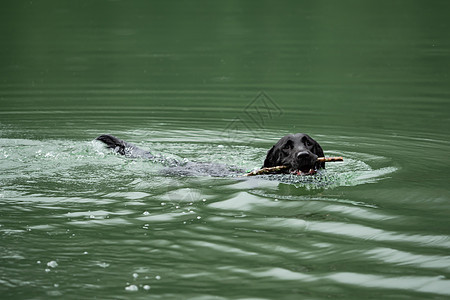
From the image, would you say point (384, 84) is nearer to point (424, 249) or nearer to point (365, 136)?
point (365, 136)

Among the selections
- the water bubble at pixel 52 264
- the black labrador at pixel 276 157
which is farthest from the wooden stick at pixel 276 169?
the water bubble at pixel 52 264

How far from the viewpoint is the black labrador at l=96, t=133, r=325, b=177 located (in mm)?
7059

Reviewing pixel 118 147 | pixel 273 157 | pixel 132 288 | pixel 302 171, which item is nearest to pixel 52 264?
pixel 132 288

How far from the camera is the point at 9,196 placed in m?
6.61

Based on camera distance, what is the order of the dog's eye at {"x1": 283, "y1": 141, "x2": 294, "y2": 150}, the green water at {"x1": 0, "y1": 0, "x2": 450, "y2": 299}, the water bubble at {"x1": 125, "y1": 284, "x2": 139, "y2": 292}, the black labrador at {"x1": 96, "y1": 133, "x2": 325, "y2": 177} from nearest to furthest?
1. the water bubble at {"x1": 125, "y1": 284, "x2": 139, "y2": 292}
2. the green water at {"x1": 0, "y1": 0, "x2": 450, "y2": 299}
3. the black labrador at {"x1": 96, "y1": 133, "x2": 325, "y2": 177}
4. the dog's eye at {"x1": 283, "y1": 141, "x2": 294, "y2": 150}

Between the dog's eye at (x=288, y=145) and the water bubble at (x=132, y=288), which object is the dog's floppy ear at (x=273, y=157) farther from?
the water bubble at (x=132, y=288)

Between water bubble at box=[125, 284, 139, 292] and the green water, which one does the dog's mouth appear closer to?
the green water

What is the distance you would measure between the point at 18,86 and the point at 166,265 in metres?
11.9

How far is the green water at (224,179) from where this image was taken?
4.67 metres

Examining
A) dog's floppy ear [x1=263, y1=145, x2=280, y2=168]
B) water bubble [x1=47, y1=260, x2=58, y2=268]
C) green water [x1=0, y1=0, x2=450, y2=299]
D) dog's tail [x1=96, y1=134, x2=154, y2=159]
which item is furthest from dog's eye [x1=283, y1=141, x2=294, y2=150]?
water bubble [x1=47, y1=260, x2=58, y2=268]

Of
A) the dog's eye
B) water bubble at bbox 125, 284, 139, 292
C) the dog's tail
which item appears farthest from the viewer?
the dog's tail

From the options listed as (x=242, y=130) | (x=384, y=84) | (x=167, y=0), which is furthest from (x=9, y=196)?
(x=167, y=0)

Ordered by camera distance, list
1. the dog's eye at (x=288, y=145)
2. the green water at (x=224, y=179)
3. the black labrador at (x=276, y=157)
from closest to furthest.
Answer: the green water at (x=224, y=179) → the black labrador at (x=276, y=157) → the dog's eye at (x=288, y=145)

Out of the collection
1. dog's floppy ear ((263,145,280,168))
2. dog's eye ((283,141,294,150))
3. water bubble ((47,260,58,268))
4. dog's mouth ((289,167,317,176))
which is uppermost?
dog's eye ((283,141,294,150))
